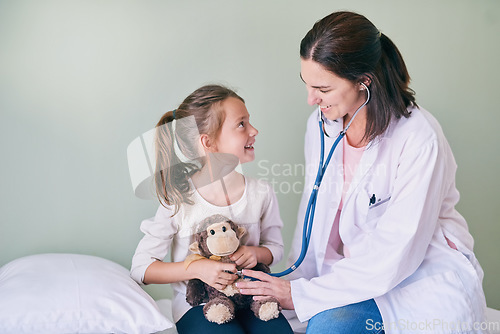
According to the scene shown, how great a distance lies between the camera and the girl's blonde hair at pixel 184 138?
5.34 feet

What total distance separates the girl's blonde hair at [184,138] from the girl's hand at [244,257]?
0.23m

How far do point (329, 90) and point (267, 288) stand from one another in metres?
0.65

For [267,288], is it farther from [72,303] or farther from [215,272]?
[72,303]

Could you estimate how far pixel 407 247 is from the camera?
1.47 m

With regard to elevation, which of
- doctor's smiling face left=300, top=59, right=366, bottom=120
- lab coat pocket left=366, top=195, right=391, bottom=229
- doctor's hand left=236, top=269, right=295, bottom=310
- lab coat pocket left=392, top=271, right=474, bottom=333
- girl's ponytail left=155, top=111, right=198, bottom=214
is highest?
doctor's smiling face left=300, top=59, right=366, bottom=120

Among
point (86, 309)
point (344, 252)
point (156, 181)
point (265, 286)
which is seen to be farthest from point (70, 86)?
point (344, 252)

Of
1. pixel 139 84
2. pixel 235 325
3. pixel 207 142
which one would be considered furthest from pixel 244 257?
pixel 139 84

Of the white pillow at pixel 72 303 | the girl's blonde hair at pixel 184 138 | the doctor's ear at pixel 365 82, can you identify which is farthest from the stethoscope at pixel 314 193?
the white pillow at pixel 72 303

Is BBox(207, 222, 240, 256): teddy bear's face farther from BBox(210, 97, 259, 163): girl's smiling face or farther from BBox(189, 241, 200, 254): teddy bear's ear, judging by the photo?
BBox(210, 97, 259, 163): girl's smiling face

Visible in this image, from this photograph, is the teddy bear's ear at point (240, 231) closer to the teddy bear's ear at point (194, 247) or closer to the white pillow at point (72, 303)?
the teddy bear's ear at point (194, 247)

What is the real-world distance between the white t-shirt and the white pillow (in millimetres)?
103

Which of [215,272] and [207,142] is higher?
[207,142]

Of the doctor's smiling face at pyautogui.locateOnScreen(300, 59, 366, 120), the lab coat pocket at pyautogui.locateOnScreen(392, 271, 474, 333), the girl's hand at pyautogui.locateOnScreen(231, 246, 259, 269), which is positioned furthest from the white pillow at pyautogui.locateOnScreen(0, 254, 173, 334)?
the doctor's smiling face at pyautogui.locateOnScreen(300, 59, 366, 120)

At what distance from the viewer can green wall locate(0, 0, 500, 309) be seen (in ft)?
6.08
